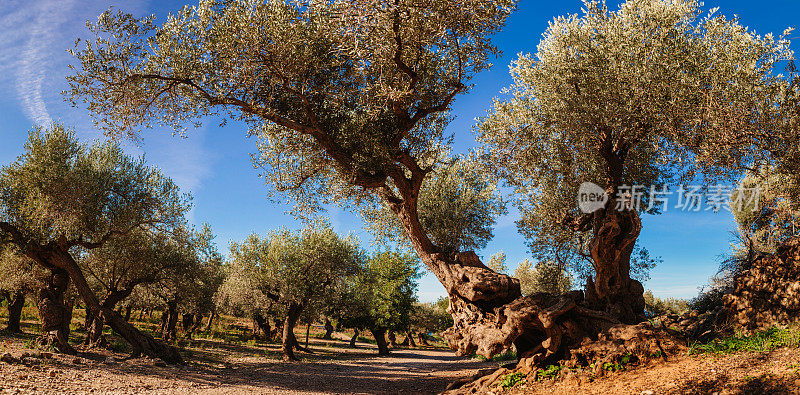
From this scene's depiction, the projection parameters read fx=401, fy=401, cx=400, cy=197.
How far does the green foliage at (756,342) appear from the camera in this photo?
9.12 meters

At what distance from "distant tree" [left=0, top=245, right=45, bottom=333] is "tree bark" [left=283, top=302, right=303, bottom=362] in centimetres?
1402

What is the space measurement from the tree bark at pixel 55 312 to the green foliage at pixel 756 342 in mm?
23887

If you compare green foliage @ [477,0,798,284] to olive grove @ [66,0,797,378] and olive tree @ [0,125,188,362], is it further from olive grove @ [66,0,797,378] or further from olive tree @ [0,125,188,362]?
olive tree @ [0,125,188,362]

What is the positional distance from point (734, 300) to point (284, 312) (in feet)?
Answer: 95.0

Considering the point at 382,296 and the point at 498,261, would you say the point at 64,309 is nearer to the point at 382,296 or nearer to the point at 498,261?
the point at 382,296

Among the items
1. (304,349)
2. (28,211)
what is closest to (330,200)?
(28,211)

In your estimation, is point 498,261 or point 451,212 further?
point 498,261

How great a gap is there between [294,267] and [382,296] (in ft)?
43.3

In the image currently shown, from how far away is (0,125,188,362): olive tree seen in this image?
61.0ft

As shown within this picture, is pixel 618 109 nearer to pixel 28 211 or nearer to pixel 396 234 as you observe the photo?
pixel 396 234

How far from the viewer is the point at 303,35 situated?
1341 centimetres

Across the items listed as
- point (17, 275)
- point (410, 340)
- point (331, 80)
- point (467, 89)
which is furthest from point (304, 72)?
point (410, 340)

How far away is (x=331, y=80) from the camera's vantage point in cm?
1495

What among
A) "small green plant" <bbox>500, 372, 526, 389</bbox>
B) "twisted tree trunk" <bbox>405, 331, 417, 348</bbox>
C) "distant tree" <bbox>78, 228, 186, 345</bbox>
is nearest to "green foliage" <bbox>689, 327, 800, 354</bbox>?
"small green plant" <bbox>500, 372, 526, 389</bbox>
